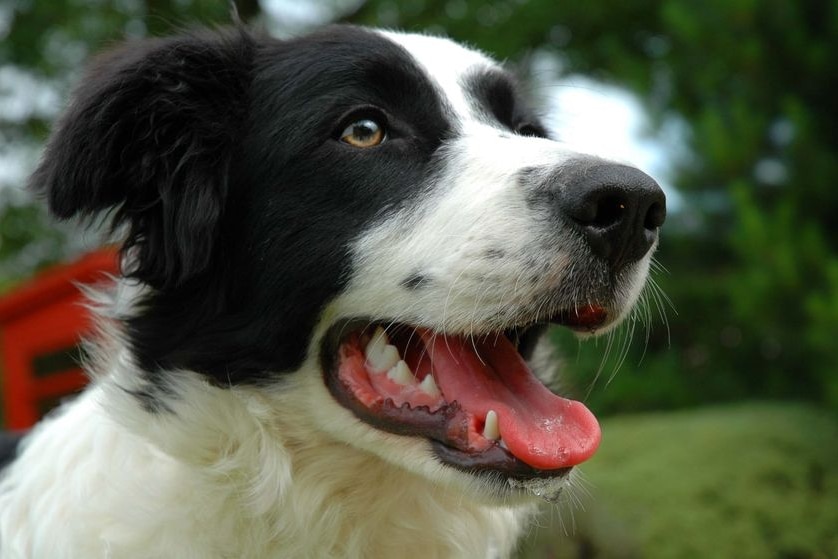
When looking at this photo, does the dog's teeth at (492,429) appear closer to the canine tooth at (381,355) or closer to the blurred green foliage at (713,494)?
the canine tooth at (381,355)

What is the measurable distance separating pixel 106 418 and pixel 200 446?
36 cm

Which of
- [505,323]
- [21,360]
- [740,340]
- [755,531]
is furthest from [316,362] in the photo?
[21,360]

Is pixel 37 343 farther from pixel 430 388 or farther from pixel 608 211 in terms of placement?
pixel 608 211

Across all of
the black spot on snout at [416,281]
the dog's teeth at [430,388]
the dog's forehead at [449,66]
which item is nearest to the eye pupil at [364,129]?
the dog's forehead at [449,66]

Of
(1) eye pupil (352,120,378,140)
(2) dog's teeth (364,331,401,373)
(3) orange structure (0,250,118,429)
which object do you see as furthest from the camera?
(3) orange structure (0,250,118,429)

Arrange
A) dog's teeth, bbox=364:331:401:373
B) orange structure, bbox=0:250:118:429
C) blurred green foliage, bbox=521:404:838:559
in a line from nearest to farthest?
dog's teeth, bbox=364:331:401:373
blurred green foliage, bbox=521:404:838:559
orange structure, bbox=0:250:118:429

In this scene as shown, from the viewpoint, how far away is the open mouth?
217 centimetres

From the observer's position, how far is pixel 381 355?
239 cm

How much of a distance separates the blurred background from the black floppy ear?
0.58 meters

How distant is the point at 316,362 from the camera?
2.44 meters

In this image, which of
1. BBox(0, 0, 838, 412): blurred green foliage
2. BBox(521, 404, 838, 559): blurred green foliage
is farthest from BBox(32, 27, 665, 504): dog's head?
BBox(0, 0, 838, 412): blurred green foliage

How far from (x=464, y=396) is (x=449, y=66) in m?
1.00

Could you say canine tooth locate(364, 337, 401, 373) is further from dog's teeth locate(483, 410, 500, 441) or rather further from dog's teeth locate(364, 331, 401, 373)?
dog's teeth locate(483, 410, 500, 441)

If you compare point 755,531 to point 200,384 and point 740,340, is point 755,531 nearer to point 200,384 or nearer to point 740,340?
point 740,340
